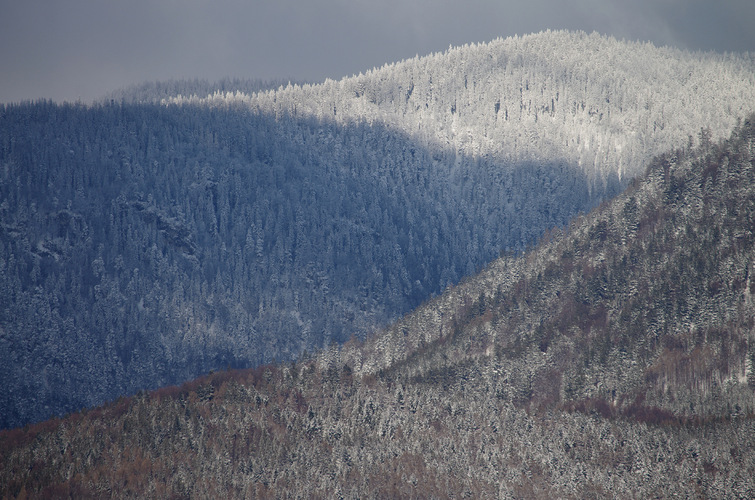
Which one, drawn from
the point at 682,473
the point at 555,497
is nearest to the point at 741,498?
the point at 682,473

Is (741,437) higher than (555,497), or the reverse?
(741,437)

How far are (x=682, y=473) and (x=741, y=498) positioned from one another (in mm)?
11584

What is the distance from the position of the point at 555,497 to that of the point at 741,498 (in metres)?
31.8

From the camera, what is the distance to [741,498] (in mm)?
184500

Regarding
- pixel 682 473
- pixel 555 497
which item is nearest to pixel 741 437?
pixel 682 473

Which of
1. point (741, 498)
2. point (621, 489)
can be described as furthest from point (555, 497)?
point (741, 498)

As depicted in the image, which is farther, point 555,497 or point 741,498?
point 555,497

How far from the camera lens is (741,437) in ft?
643

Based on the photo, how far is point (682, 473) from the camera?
634ft

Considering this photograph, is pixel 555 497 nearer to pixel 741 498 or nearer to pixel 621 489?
pixel 621 489

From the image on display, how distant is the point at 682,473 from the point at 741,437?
1254 centimetres

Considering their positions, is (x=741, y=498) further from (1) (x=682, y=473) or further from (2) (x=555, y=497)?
(2) (x=555, y=497)

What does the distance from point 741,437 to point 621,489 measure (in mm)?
22533

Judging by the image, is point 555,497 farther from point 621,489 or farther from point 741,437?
point 741,437
